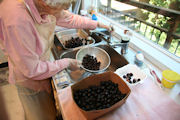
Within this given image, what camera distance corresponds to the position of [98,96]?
645mm

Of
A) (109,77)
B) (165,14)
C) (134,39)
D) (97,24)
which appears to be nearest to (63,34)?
(97,24)

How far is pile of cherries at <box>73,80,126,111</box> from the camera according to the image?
606 mm

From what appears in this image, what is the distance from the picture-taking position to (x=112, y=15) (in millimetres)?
1649

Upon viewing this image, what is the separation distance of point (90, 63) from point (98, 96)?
0.41 meters

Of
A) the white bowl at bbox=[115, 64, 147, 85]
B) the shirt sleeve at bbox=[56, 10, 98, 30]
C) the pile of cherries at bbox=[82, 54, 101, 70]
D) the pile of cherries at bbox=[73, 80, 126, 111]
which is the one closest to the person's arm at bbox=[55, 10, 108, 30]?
the shirt sleeve at bbox=[56, 10, 98, 30]

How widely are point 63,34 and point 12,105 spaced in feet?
3.72

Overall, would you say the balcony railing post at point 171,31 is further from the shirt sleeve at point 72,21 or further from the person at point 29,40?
the person at point 29,40

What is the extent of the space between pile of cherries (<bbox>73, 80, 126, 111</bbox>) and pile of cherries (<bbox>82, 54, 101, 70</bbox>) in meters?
0.29

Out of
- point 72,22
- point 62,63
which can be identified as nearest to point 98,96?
point 62,63

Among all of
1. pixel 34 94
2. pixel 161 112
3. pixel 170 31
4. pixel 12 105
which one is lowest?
pixel 12 105

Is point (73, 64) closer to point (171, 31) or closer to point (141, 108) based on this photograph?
point (141, 108)

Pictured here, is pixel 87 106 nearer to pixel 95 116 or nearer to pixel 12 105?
pixel 95 116

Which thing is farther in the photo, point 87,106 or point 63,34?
point 63,34

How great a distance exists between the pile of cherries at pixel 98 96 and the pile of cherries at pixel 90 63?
0.29m
